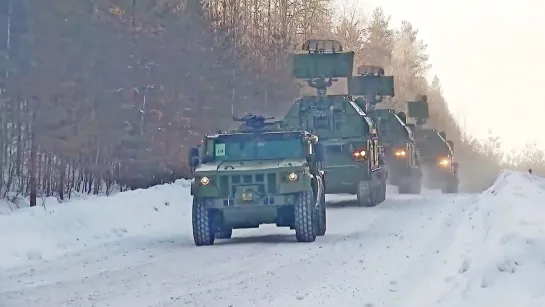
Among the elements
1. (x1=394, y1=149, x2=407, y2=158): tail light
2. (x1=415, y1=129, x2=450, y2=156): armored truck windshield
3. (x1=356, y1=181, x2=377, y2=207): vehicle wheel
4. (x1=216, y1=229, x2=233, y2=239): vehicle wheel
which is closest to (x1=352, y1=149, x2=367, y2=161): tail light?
(x1=356, y1=181, x2=377, y2=207): vehicle wheel

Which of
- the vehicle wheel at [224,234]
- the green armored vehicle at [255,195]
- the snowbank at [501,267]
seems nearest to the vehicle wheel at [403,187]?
the vehicle wheel at [224,234]

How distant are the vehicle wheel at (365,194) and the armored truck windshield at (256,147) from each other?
712 centimetres

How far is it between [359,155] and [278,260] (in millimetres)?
10553

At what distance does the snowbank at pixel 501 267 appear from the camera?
7391 mm

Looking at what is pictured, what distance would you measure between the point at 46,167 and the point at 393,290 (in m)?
15.8

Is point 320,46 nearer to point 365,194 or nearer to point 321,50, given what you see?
point 321,50

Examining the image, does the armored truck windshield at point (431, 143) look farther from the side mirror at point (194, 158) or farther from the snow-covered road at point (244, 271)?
the side mirror at point (194, 158)

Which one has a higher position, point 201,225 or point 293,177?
point 293,177

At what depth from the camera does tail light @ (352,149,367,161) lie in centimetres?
2303

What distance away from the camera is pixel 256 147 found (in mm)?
16375

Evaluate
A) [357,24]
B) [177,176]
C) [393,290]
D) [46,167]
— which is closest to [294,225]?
[393,290]

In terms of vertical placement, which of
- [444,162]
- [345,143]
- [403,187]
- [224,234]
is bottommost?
[403,187]

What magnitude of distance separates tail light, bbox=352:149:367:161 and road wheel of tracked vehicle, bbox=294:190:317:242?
7.95 m

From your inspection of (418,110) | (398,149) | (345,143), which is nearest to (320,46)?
(398,149)
